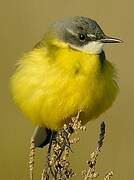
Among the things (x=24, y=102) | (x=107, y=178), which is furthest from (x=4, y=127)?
(x=107, y=178)

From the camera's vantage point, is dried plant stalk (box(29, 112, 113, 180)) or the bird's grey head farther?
the bird's grey head

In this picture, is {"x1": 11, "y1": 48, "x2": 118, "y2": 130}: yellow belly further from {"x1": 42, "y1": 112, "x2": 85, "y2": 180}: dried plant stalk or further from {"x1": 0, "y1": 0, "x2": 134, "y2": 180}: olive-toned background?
{"x1": 0, "y1": 0, "x2": 134, "y2": 180}: olive-toned background

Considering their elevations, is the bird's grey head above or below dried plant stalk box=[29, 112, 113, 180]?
above

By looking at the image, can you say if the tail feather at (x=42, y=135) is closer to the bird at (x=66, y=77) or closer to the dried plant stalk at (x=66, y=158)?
the bird at (x=66, y=77)

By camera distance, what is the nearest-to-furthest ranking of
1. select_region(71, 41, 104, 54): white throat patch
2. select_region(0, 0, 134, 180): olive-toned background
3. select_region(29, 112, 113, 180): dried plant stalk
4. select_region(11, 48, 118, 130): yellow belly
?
1. select_region(29, 112, 113, 180): dried plant stalk
2. select_region(11, 48, 118, 130): yellow belly
3. select_region(71, 41, 104, 54): white throat patch
4. select_region(0, 0, 134, 180): olive-toned background

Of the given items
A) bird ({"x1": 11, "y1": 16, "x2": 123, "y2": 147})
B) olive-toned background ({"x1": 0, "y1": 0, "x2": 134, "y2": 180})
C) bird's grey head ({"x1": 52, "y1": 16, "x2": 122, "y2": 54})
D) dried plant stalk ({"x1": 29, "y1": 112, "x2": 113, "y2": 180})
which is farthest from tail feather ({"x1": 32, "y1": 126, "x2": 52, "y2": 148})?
dried plant stalk ({"x1": 29, "y1": 112, "x2": 113, "y2": 180})

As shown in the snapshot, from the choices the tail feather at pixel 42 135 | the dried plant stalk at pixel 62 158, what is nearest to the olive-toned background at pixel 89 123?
the tail feather at pixel 42 135

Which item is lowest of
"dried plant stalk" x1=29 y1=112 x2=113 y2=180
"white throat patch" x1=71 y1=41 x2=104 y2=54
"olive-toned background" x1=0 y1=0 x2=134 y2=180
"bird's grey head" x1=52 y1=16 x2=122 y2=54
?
"olive-toned background" x1=0 y1=0 x2=134 y2=180

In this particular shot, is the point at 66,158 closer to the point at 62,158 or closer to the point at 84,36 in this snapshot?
the point at 62,158
